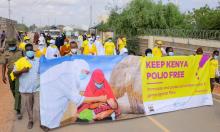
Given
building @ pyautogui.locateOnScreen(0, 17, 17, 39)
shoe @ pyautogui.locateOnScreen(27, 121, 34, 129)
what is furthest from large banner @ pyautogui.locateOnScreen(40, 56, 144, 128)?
building @ pyautogui.locateOnScreen(0, 17, 17, 39)

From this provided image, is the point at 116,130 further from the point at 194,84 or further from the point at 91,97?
the point at 194,84

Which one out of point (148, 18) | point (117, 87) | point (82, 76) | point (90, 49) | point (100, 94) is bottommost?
point (100, 94)

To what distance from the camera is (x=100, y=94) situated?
9.71 m

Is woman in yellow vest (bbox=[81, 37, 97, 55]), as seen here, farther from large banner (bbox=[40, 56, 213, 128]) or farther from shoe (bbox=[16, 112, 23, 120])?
shoe (bbox=[16, 112, 23, 120])

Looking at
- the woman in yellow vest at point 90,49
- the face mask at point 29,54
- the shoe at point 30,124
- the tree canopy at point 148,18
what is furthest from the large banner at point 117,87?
the tree canopy at point 148,18

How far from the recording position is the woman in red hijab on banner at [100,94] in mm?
9555

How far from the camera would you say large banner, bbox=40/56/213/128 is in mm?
9133

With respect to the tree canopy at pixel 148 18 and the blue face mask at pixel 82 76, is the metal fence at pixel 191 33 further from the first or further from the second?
the blue face mask at pixel 82 76

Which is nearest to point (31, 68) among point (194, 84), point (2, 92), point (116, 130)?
point (116, 130)

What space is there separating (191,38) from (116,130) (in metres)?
15.2

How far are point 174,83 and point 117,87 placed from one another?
1876mm

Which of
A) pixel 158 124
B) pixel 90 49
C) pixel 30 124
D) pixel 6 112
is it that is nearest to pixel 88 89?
pixel 30 124

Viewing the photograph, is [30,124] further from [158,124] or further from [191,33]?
[191,33]

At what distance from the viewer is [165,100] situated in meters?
10.9
